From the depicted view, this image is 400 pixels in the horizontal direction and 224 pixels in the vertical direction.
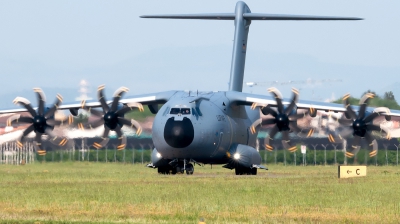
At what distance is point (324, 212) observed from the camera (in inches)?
773

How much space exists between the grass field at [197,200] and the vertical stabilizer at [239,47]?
13212 mm

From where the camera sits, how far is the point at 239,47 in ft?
148

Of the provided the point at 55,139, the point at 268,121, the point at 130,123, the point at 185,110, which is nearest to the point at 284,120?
the point at 268,121

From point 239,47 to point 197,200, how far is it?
23035 millimetres

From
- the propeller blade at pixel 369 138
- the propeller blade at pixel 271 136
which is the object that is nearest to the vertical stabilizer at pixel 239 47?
the propeller blade at pixel 271 136

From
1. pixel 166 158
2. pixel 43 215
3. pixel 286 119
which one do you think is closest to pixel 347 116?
pixel 286 119

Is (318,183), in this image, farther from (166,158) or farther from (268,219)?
(268,219)

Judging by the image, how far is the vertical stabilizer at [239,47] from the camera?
44.4m

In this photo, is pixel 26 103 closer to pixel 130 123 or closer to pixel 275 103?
pixel 130 123

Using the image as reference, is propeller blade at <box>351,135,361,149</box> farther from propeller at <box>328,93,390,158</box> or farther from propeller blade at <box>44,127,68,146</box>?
propeller blade at <box>44,127,68,146</box>

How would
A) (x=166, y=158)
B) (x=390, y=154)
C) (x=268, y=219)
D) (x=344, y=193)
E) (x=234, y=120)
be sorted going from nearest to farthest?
(x=268, y=219), (x=344, y=193), (x=166, y=158), (x=234, y=120), (x=390, y=154)

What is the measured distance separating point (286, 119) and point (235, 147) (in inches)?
116

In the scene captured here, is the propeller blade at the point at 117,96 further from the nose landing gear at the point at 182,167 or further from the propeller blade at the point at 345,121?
the propeller blade at the point at 345,121

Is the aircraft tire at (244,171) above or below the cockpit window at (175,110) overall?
below
